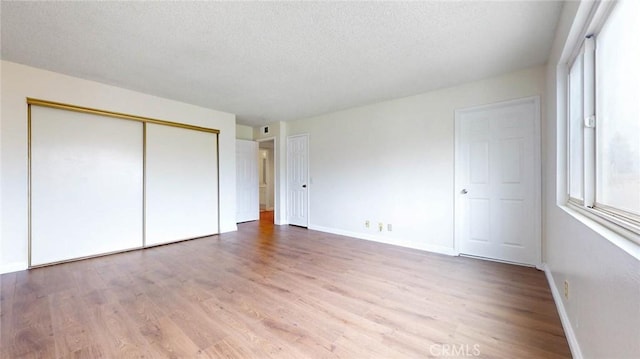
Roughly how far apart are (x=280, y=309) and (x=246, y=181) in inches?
176

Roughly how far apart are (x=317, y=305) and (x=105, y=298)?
6.25ft

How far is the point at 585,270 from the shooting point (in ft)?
4.47

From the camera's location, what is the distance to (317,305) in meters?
2.11

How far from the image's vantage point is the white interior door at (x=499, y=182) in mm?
2941

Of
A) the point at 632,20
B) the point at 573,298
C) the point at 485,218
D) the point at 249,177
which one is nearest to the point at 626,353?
the point at 573,298

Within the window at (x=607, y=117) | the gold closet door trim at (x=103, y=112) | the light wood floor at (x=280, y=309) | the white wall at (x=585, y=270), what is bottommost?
the light wood floor at (x=280, y=309)

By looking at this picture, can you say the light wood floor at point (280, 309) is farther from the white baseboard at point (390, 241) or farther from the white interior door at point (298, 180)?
the white interior door at point (298, 180)

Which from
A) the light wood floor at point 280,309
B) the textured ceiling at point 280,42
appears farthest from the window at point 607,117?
the light wood floor at point 280,309

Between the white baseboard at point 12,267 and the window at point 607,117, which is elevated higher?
the window at point 607,117

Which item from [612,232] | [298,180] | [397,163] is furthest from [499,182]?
[298,180]

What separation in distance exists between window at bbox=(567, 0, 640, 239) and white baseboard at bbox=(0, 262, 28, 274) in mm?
5050

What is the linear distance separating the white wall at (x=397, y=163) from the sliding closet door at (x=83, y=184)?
3.09 metres

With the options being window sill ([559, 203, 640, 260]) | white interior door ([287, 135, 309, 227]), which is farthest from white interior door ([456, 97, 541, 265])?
white interior door ([287, 135, 309, 227])

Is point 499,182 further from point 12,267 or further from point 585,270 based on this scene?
point 12,267
